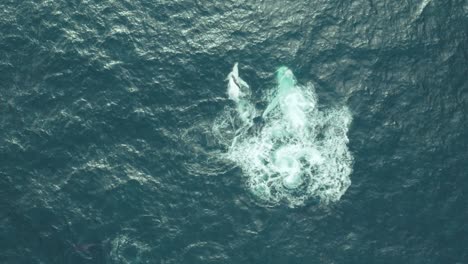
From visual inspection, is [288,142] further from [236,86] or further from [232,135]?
[236,86]

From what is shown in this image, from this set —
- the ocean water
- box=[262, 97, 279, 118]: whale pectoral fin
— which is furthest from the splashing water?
the ocean water

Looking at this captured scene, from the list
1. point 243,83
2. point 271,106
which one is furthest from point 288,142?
point 243,83

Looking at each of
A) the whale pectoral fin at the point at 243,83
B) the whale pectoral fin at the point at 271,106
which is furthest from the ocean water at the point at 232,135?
the whale pectoral fin at the point at 243,83

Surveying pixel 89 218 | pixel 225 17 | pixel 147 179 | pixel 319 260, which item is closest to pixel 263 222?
pixel 319 260

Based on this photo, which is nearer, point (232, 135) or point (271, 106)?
point (232, 135)

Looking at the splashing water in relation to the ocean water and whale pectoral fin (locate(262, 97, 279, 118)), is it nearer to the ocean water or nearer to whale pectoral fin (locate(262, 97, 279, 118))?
whale pectoral fin (locate(262, 97, 279, 118))

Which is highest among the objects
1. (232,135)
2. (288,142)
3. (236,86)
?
(236,86)

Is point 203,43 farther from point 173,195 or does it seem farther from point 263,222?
point 263,222
